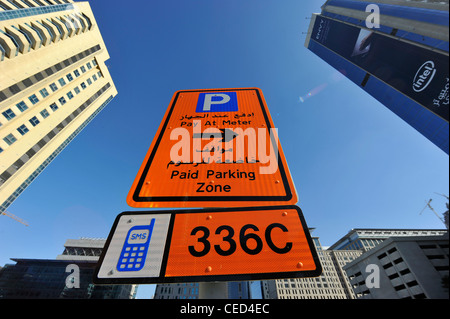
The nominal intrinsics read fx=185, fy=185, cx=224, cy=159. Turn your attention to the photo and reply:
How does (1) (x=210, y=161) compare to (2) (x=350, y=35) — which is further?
(2) (x=350, y=35)

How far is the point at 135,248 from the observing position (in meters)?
1.46

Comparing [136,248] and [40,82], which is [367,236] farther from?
[40,82]

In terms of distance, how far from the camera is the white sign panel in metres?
1.36

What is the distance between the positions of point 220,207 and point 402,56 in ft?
223

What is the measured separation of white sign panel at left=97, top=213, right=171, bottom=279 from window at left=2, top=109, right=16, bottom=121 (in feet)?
166

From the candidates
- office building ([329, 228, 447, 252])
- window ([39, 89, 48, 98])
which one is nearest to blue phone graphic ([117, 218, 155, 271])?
window ([39, 89, 48, 98])

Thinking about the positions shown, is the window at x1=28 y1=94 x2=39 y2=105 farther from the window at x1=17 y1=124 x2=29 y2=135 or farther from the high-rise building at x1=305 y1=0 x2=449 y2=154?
the high-rise building at x1=305 y1=0 x2=449 y2=154

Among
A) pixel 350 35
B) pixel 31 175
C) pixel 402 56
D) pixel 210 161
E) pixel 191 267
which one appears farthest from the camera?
pixel 350 35

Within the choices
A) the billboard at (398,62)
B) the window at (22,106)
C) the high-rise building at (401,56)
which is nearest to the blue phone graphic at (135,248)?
the billboard at (398,62)

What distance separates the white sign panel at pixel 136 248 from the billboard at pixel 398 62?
40185mm

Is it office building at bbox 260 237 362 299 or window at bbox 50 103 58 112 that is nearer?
window at bbox 50 103 58 112

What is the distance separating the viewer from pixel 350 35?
6375 centimetres
